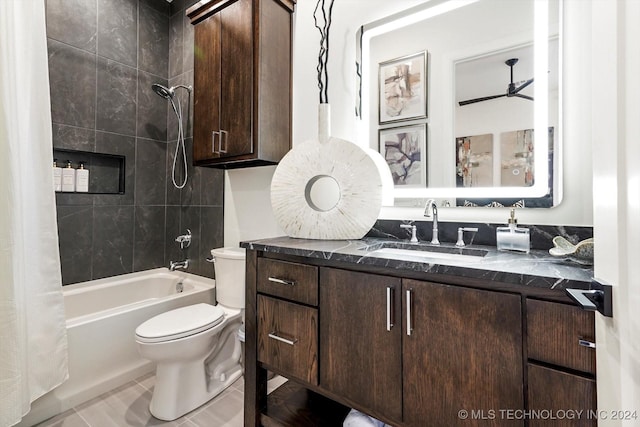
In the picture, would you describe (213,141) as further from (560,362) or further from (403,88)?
(560,362)

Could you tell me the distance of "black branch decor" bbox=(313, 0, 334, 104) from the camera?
5.74 ft

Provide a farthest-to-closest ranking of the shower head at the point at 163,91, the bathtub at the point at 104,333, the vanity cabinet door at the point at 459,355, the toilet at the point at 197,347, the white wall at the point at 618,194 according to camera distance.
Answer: the shower head at the point at 163,91 → the bathtub at the point at 104,333 → the toilet at the point at 197,347 → the vanity cabinet door at the point at 459,355 → the white wall at the point at 618,194

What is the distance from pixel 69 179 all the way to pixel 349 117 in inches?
78.1

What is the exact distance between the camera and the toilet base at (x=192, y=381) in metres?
1.55

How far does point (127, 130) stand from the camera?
7.93 ft

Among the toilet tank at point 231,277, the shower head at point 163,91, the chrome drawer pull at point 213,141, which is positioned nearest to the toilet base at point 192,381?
the toilet tank at point 231,277

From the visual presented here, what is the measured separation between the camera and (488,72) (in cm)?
135

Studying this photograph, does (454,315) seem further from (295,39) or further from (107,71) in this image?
(107,71)

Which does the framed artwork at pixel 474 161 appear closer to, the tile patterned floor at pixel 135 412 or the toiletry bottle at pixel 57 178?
the tile patterned floor at pixel 135 412

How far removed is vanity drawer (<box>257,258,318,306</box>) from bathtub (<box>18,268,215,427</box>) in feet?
3.53

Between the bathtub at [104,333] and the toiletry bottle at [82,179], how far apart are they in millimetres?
683

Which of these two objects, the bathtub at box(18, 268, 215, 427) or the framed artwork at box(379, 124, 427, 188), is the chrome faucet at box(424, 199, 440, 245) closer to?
the framed artwork at box(379, 124, 427, 188)

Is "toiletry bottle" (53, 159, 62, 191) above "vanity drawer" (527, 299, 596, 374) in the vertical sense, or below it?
above

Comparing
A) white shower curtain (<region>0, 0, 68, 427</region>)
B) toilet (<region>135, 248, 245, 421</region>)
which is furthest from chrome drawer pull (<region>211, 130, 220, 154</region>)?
white shower curtain (<region>0, 0, 68, 427</region>)
